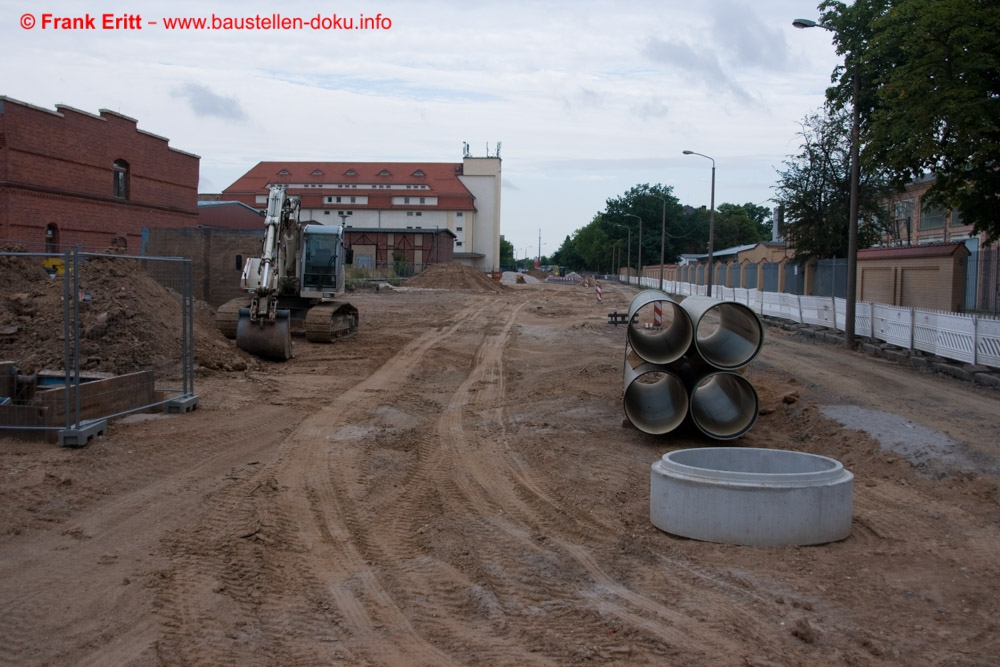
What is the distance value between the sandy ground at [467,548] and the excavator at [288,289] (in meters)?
5.43

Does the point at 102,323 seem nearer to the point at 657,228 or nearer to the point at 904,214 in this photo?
the point at 904,214

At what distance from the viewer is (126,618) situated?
5.47 metres

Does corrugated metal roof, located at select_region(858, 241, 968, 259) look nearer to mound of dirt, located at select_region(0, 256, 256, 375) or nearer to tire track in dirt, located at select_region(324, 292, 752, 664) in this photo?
tire track in dirt, located at select_region(324, 292, 752, 664)

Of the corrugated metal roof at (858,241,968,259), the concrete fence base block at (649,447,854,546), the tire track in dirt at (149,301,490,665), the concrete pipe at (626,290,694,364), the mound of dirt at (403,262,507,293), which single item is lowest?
the tire track in dirt at (149,301,490,665)

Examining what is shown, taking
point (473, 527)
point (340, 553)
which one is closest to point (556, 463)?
point (473, 527)

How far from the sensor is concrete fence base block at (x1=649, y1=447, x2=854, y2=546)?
6961 mm

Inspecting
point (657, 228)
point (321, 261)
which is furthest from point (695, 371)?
point (657, 228)

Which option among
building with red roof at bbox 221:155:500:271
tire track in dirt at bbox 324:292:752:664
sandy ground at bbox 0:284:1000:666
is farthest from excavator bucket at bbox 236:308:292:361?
building with red roof at bbox 221:155:500:271

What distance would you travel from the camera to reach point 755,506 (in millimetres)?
6965

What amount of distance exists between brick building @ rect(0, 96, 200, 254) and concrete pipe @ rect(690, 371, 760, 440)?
2395cm

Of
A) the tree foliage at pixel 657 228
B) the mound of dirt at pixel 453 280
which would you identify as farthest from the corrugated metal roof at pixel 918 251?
the tree foliage at pixel 657 228

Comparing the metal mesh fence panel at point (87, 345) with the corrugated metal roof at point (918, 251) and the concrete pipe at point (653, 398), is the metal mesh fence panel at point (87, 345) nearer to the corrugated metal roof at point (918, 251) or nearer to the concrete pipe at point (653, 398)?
the concrete pipe at point (653, 398)

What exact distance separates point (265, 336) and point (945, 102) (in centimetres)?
1439

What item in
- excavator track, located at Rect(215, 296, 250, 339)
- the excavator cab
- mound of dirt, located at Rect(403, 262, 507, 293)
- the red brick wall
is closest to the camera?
excavator track, located at Rect(215, 296, 250, 339)
